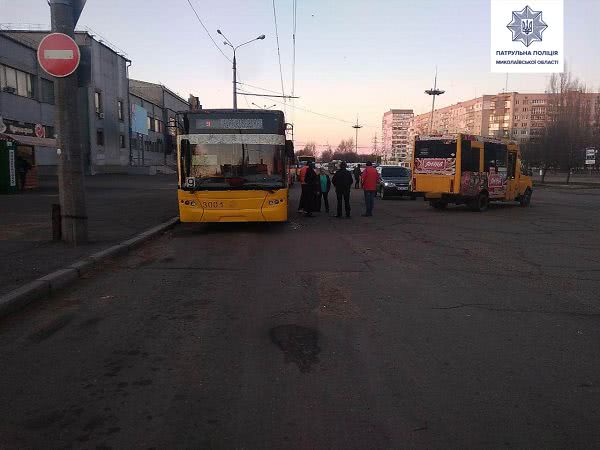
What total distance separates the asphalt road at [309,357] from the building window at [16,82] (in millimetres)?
30340

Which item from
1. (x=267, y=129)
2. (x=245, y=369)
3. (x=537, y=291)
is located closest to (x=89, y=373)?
(x=245, y=369)

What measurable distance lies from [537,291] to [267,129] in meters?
7.38

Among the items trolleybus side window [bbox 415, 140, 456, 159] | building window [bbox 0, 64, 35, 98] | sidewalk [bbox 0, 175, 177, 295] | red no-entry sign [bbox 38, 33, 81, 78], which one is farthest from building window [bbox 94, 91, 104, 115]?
red no-entry sign [bbox 38, 33, 81, 78]

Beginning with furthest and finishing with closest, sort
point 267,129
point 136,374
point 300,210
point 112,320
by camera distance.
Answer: point 300,210 < point 267,129 < point 112,320 < point 136,374

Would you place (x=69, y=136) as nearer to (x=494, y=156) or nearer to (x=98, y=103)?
(x=494, y=156)

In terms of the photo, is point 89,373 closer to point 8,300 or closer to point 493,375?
point 8,300

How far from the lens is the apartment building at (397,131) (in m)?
125

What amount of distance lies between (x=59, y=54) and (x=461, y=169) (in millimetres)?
13249

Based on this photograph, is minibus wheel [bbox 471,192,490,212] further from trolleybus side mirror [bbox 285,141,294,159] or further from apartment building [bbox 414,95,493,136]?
apartment building [bbox 414,95,493,136]

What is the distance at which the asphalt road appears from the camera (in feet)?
10.0

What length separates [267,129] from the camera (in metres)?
11.9

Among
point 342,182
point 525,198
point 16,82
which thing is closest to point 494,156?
point 525,198

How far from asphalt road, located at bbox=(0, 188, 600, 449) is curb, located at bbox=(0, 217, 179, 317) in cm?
15

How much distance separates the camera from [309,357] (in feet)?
13.8
